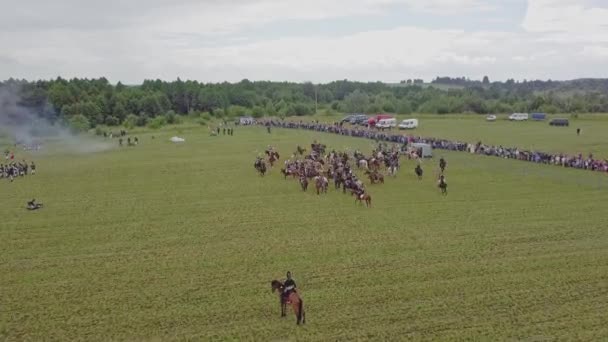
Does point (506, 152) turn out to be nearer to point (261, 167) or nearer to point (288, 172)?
point (288, 172)

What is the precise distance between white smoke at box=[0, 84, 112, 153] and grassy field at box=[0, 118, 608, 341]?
2581cm

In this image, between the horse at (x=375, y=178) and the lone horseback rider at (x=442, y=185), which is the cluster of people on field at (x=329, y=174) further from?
the lone horseback rider at (x=442, y=185)

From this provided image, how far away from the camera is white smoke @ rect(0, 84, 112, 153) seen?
61175mm

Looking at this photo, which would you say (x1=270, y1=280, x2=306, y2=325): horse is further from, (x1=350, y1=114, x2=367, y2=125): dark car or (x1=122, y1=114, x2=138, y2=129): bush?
(x1=122, y1=114, x2=138, y2=129): bush

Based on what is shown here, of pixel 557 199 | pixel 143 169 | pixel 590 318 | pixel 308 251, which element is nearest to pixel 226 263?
pixel 308 251

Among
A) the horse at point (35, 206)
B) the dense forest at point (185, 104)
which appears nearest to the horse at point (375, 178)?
the horse at point (35, 206)

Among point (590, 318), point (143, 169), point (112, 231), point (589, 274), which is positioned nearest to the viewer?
point (590, 318)

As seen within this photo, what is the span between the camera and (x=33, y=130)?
68.1 metres

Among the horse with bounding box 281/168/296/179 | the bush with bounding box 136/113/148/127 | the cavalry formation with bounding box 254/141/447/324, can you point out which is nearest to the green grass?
the cavalry formation with bounding box 254/141/447/324

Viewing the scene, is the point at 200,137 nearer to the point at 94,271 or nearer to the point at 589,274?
the point at 94,271

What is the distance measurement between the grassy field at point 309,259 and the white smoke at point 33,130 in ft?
84.7

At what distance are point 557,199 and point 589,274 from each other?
11781 mm

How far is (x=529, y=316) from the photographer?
553 inches

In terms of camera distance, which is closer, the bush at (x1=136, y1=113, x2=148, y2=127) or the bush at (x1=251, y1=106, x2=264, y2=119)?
the bush at (x1=136, y1=113, x2=148, y2=127)
